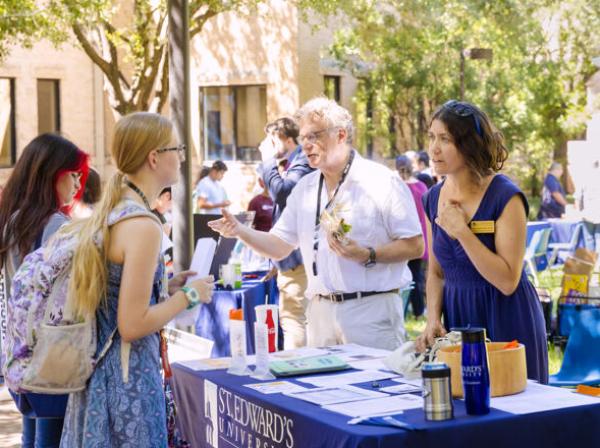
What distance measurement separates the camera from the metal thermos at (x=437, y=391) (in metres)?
3.18

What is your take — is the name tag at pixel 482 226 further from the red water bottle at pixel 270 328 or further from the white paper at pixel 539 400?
the red water bottle at pixel 270 328

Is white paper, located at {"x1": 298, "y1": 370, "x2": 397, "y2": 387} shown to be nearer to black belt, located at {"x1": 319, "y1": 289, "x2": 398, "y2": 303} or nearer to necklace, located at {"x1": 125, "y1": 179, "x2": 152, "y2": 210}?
black belt, located at {"x1": 319, "y1": 289, "x2": 398, "y2": 303}

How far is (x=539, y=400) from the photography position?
344cm

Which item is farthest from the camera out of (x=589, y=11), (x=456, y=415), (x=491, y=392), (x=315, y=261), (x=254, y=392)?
(x=589, y=11)

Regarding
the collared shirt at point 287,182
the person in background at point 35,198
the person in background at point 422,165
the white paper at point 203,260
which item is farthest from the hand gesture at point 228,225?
the person in background at point 422,165

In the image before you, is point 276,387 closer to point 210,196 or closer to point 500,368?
point 500,368

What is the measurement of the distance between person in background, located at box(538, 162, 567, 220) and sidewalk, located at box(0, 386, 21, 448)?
12133 millimetres

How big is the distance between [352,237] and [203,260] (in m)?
0.90

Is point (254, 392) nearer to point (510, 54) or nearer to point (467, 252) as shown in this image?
point (467, 252)

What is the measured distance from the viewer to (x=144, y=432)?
11.1 feet

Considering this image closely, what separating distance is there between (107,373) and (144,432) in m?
Result: 0.23

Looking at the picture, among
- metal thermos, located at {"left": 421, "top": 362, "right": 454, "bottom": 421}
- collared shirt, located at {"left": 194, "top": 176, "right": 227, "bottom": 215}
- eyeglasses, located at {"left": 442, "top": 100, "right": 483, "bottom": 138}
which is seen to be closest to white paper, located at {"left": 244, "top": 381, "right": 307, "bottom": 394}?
metal thermos, located at {"left": 421, "top": 362, "right": 454, "bottom": 421}

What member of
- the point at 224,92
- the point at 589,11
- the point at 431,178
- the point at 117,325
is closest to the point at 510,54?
the point at 589,11

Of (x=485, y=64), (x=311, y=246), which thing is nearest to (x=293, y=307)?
(x=311, y=246)
